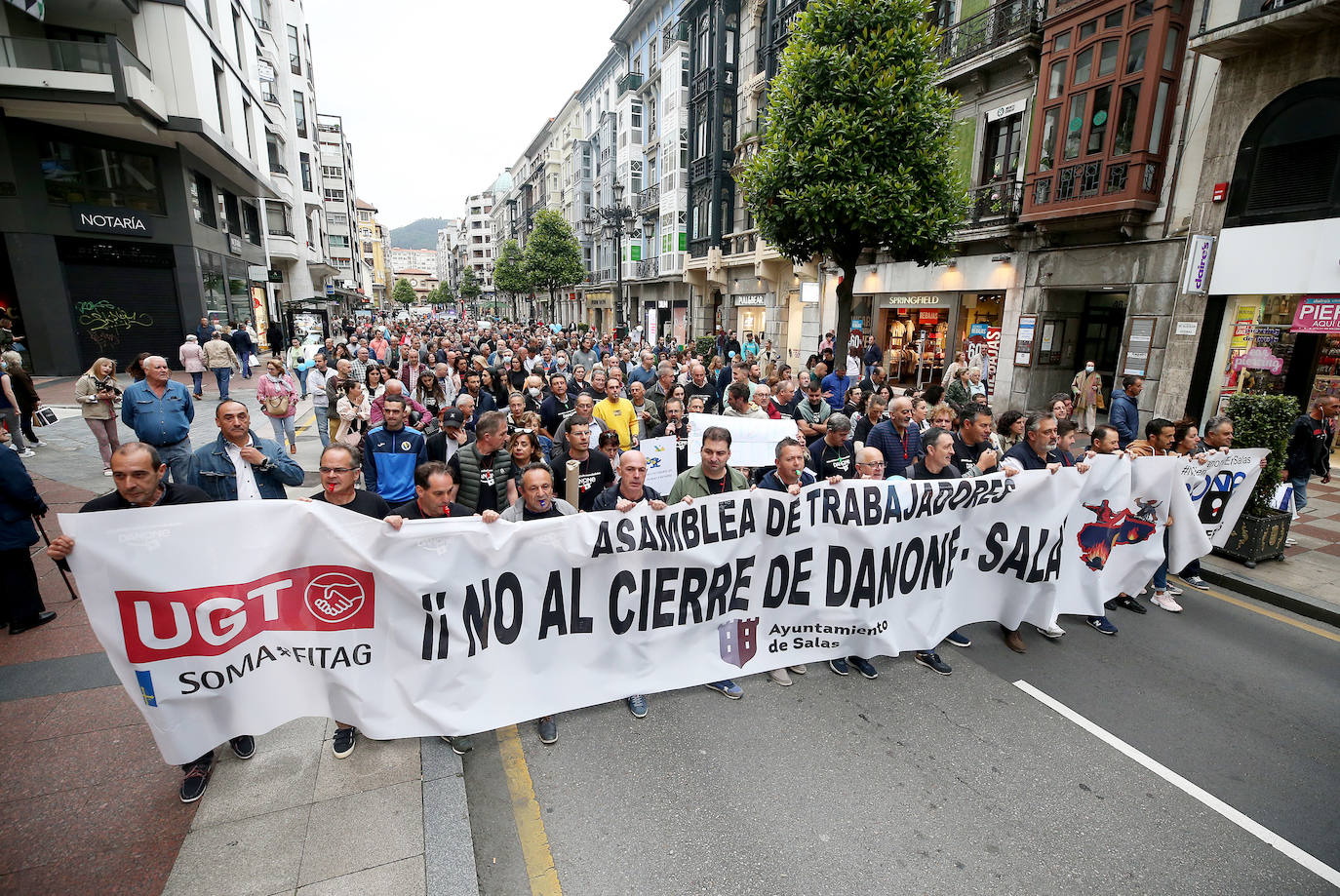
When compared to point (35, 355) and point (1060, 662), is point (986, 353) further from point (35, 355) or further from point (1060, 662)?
point (35, 355)

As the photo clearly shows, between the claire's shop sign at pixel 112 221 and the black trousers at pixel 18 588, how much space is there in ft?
66.5

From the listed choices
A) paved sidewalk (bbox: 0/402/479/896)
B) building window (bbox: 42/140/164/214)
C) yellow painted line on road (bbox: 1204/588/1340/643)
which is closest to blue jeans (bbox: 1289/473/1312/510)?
yellow painted line on road (bbox: 1204/588/1340/643)

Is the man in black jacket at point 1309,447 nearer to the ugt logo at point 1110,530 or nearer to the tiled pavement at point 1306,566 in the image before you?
the tiled pavement at point 1306,566

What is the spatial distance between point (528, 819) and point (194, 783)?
1.93 m

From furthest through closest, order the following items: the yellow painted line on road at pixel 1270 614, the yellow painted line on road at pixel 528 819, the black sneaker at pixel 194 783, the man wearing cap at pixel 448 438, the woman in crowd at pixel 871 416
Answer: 1. the woman in crowd at pixel 871 416
2. the man wearing cap at pixel 448 438
3. the yellow painted line on road at pixel 1270 614
4. the black sneaker at pixel 194 783
5. the yellow painted line on road at pixel 528 819

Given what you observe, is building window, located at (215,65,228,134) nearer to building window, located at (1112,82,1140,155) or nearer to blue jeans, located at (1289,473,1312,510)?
building window, located at (1112,82,1140,155)

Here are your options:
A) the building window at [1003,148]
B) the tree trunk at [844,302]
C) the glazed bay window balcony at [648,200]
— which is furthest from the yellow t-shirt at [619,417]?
the glazed bay window balcony at [648,200]

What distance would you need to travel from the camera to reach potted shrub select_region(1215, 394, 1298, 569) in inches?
273

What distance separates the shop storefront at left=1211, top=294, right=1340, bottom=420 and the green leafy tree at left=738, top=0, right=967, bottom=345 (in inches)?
246

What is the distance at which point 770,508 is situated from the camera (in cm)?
470

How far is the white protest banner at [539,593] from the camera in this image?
3.47 meters

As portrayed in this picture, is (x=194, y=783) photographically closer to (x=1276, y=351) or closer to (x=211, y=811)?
(x=211, y=811)

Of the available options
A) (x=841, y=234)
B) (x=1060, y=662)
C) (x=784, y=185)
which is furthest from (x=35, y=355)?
(x=1060, y=662)

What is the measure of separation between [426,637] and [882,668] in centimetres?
363
